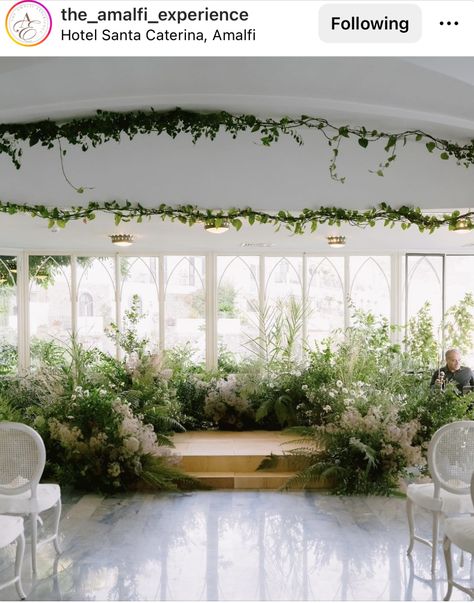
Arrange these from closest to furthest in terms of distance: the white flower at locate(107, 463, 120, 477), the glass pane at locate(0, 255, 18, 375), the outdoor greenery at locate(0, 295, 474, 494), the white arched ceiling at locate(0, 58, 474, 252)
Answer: the white arched ceiling at locate(0, 58, 474, 252) < the white flower at locate(107, 463, 120, 477) < the outdoor greenery at locate(0, 295, 474, 494) < the glass pane at locate(0, 255, 18, 375)

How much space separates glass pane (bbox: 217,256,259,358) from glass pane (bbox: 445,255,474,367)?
11.1 ft

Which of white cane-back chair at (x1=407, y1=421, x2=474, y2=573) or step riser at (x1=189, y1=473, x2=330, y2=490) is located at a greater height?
white cane-back chair at (x1=407, y1=421, x2=474, y2=573)

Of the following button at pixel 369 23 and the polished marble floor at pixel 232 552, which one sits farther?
A: the polished marble floor at pixel 232 552

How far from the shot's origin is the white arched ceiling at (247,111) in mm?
3289

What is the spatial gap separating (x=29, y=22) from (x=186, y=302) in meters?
7.84

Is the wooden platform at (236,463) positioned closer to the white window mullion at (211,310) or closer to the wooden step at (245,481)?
the wooden step at (245,481)

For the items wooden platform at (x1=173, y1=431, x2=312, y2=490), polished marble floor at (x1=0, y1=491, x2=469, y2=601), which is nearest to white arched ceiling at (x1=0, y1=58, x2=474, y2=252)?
polished marble floor at (x1=0, y1=491, x2=469, y2=601)

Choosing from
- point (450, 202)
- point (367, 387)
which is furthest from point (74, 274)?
point (450, 202)

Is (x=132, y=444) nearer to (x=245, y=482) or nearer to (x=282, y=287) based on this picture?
(x=245, y=482)

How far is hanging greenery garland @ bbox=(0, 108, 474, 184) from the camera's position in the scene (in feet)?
14.5

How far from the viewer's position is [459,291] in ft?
33.4

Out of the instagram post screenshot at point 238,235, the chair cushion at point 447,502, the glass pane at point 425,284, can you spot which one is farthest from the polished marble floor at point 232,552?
the glass pane at point 425,284

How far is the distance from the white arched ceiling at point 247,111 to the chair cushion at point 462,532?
2.45 m

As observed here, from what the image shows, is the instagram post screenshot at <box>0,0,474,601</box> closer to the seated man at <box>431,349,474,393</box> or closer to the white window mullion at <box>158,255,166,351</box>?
the seated man at <box>431,349,474,393</box>
